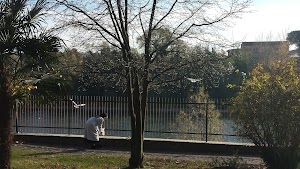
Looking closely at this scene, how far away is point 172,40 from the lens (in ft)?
30.3

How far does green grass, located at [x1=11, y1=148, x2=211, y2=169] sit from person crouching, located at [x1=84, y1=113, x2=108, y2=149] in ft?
4.35

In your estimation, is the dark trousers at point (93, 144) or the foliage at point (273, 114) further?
the dark trousers at point (93, 144)

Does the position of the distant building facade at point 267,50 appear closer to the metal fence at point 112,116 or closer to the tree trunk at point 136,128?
the metal fence at point 112,116

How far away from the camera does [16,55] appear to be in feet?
26.3

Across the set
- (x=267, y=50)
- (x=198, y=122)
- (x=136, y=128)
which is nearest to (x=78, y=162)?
(x=136, y=128)

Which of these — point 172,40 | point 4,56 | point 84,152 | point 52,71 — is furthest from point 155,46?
point 84,152

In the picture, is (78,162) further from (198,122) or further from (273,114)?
(198,122)

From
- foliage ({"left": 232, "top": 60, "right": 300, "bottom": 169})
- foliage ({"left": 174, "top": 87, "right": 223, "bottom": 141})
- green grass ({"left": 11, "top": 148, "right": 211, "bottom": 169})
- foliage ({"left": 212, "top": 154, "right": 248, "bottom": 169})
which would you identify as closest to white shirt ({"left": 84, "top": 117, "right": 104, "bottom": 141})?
green grass ({"left": 11, "top": 148, "right": 211, "bottom": 169})

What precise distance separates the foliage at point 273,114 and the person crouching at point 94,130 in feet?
17.3

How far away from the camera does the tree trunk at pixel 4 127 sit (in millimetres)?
7902

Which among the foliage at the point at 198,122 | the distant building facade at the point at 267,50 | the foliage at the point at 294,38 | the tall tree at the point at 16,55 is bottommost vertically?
the foliage at the point at 198,122

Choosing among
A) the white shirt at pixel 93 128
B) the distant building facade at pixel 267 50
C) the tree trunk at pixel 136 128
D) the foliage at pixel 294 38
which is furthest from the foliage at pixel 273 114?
the foliage at pixel 294 38

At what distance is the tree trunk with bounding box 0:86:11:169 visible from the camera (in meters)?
7.90

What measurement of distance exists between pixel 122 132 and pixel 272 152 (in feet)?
22.8
